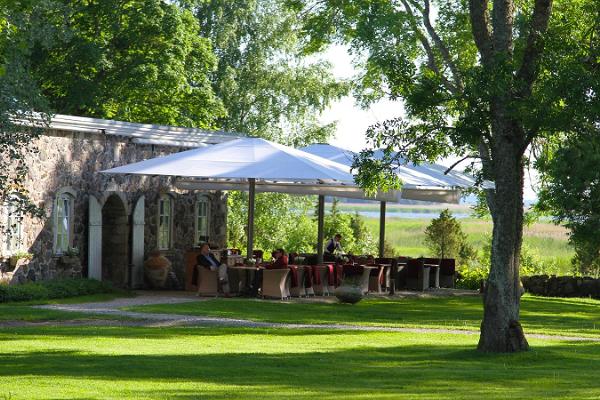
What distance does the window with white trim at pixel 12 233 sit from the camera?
25055 mm

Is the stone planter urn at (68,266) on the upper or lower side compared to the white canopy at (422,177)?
lower

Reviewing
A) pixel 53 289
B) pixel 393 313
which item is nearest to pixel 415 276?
pixel 393 313

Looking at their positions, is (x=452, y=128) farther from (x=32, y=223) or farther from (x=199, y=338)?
(x=32, y=223)

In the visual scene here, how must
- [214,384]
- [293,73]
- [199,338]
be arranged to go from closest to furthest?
[214,384]
[199,338]
[293,73]

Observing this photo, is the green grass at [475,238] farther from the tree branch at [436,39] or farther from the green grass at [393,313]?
the green grass at [393,313]

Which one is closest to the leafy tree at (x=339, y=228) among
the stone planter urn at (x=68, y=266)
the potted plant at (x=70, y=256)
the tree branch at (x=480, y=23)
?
the stone planter urn at (x=68, y=266)

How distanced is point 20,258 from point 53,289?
3.57 feet

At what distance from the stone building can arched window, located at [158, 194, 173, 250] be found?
2 centimetres

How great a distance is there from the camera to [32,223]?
2586 centimetres

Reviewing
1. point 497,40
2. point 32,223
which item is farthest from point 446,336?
point 32,223

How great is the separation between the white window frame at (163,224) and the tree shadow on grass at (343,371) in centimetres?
1286

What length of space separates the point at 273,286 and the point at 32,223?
5.02 m

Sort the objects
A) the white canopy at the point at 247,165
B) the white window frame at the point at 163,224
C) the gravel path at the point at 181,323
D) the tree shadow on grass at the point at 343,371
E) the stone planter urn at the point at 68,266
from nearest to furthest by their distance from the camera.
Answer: the tree shadow on grass at the point at 343,371
the gravel path at the point at 181,323
the white canopy at the point at 247,165
the stone planter urn at the point at 68,266
the white window frame at the point at 163,224

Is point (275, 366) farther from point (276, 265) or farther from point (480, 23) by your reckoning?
point (276, 265)
